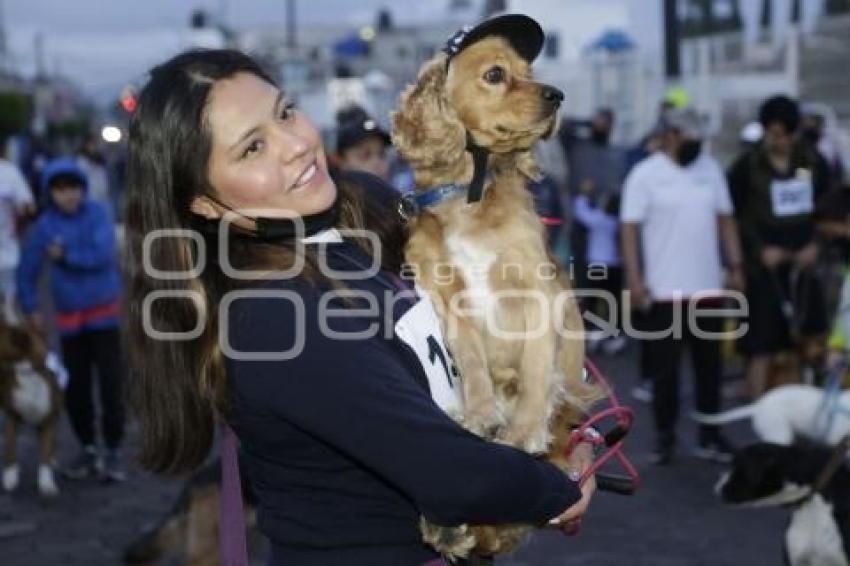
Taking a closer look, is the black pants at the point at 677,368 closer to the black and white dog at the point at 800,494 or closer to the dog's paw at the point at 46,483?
the black and white dog at the point at 800,494

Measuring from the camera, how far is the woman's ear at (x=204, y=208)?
2361mm

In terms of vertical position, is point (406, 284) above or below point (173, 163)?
below

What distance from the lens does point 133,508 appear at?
753 centimetres

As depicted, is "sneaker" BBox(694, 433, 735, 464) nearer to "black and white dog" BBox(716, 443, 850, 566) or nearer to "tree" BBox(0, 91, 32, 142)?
"black and white dog" BBox(716, 443, 850, 566)

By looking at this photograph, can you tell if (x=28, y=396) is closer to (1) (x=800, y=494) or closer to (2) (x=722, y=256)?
(2) (x=722, y=256)

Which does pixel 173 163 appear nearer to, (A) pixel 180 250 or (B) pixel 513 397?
(A) pixel 180 250

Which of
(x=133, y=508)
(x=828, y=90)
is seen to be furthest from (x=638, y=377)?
(x=828, y=90)

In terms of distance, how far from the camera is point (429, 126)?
285cm

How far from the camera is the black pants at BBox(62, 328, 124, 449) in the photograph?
27.3 ft

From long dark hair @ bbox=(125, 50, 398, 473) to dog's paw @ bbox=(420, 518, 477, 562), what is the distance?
0.43 meters

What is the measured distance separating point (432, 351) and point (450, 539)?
35 centimetres

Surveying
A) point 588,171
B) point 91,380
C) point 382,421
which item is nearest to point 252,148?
point 382,421

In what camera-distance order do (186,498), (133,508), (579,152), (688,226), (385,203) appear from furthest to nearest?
(579,152), (688,226), (133,508), (186,498), (385,203)

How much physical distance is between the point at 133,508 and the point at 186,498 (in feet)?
8.40
